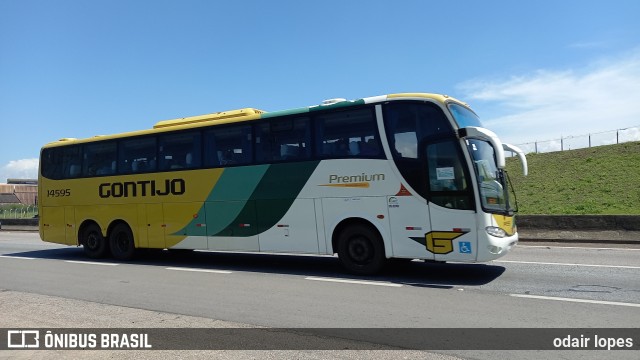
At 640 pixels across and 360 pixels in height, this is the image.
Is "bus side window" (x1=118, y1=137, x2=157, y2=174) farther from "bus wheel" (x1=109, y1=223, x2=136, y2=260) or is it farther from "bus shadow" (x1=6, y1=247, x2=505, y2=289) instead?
"bus shadow" (x1=6, y1=247, x2=505, y2=289)

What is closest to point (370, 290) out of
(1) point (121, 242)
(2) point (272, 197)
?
(2) point (272, 197)

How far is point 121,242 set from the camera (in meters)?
13.9

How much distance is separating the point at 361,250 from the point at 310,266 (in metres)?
1.97

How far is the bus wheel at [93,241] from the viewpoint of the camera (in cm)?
1420

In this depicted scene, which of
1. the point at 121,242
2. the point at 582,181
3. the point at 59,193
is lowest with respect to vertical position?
the point at 121,242

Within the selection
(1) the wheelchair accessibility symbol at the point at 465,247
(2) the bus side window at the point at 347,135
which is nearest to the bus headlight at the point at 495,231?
(1) the wheelchair accessibility symbol at the point at 465,247

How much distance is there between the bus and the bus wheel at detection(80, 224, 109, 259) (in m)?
0.05

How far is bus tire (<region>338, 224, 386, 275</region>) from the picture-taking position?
958cm

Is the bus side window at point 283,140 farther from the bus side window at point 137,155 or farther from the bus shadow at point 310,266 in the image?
the bus side window at point 137,155

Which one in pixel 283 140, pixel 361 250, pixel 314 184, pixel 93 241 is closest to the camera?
pixel 361 250

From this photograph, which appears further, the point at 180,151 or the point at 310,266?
the point at 180,151

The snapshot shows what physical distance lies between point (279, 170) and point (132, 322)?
4.94 metres
